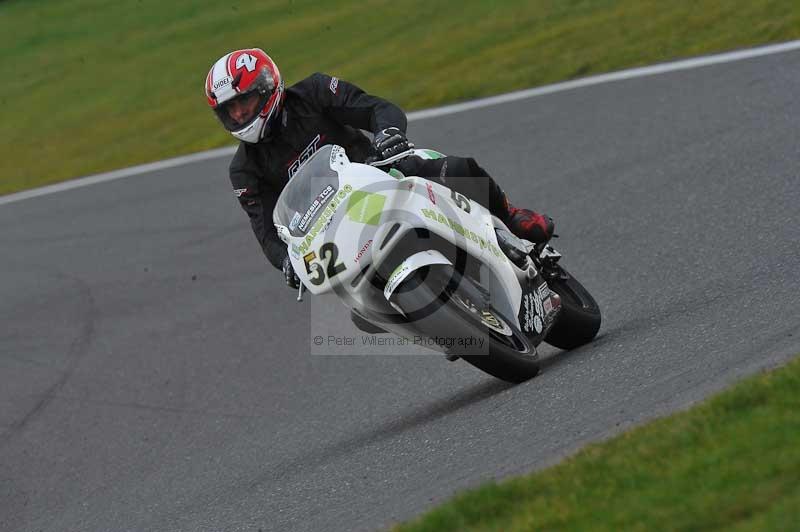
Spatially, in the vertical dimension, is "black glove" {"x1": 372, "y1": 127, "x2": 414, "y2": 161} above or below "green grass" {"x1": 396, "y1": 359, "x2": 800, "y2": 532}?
above

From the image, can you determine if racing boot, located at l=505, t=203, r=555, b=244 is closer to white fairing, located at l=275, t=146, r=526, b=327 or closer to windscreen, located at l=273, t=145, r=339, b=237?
white fairing, located at l=275, t=146, r=526, b=327

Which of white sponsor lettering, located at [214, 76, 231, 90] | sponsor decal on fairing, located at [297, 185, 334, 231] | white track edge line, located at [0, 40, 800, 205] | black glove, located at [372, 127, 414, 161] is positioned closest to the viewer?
sponsor decal on fairing, located at [297, 185, 334, 231]

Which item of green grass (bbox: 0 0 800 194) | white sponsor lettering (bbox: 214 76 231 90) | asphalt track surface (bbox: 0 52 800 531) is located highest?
white sponsor lettering (bbox: 214 76 231 90)

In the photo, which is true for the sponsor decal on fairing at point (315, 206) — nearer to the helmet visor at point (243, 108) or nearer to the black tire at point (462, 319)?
the black tire at point (462, 319)

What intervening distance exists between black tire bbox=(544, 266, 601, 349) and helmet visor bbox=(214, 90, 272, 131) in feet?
5.46

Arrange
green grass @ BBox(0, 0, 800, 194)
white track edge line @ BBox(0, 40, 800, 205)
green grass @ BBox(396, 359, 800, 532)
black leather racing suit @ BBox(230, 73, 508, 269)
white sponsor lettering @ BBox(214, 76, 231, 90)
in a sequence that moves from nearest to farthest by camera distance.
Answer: green grass @ BBox(396, 359, 800, 532), white sponsor lettering @ BBox(214, 76, 231, 90), black leather racing suit @ BBox(230, 73, 508, 269), white track edge line @ BBox(0, 40, 800, 205), green grass @ BBox(0, 0, 800, 194)

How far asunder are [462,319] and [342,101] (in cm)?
161

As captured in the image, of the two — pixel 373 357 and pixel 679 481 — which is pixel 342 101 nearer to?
pixel 373 357

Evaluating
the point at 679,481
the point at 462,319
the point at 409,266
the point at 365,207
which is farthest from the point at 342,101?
the point at 679,481

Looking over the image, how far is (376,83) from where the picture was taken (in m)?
15.5

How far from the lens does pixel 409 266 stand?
547cm

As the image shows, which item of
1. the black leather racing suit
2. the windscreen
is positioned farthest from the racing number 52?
the black leather racing suit

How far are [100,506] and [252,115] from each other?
203cm

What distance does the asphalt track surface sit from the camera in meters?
5.33
